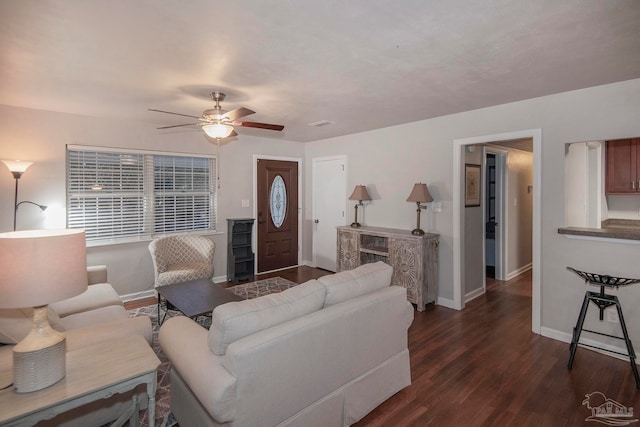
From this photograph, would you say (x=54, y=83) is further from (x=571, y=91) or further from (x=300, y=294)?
(x=571, y=91)

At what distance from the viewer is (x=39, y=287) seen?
1.31m

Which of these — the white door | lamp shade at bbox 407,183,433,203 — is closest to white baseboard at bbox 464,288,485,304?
lamp shade at bbox 407,183,433,203

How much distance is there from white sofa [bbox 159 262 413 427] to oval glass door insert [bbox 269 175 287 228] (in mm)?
3792

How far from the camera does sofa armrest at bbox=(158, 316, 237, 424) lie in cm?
144

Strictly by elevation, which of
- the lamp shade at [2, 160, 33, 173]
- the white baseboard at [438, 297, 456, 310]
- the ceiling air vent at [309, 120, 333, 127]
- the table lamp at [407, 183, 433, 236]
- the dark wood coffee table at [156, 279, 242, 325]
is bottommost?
the white baseboard at [438, 297, 456, 310]

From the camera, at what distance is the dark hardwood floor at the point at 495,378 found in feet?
7.00

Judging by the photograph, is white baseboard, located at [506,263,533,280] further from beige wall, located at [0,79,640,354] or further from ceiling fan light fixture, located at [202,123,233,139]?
ceiling fan light fixture, located at [202,123,233,139]

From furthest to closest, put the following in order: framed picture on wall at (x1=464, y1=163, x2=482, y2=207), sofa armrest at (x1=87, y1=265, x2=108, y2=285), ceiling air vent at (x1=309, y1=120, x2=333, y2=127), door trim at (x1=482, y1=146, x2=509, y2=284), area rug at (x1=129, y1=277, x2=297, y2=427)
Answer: door trim at (x1=482, y1=146, x2=509, y2=284)
ceiling air vent at (x1=309, y1=120, x2=333, y2=127)
framed picture on wall at (x1=464, y1=163, x2=482, y2=207)
sofa armrest at (x1=87, y1=265, x2=108, y2=285)
area rug at (x1=129, y1=277, x2=297, y2=427)

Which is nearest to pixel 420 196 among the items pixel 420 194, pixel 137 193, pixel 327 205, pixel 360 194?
pixel 420 194

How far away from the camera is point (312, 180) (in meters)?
6.22

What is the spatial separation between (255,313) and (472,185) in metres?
3.78

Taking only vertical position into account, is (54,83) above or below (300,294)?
above

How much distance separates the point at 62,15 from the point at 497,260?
19.8 feet

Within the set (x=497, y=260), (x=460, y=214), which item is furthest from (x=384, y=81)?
(x=497, y=260)
